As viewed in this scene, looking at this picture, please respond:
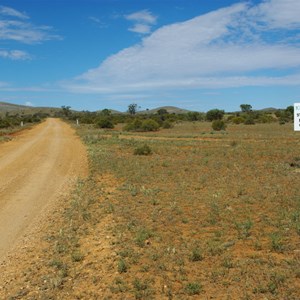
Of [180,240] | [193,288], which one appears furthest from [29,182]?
[193,288]

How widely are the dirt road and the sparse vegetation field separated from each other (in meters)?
0.89

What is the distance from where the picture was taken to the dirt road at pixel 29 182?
9984mm

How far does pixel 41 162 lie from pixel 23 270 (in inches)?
575

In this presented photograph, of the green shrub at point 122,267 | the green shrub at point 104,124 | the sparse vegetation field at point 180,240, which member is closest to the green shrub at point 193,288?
the sparse vegetation field at point 180,240

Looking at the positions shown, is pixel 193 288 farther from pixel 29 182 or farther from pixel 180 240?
pixel 29 182

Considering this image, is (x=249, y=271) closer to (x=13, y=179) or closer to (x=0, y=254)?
(x=0, y=254)

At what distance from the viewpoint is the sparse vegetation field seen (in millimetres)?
6391

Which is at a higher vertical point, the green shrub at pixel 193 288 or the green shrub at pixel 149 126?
the green shrub at pixel 149 126

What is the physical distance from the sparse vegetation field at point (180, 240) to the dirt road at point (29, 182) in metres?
0.89

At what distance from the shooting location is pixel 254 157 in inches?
920

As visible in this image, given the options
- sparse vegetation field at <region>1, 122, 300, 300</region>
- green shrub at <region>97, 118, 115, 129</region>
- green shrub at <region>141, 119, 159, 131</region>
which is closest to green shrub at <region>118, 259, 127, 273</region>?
sparse vegetation field at <region>1, 122, 300, 300</region>

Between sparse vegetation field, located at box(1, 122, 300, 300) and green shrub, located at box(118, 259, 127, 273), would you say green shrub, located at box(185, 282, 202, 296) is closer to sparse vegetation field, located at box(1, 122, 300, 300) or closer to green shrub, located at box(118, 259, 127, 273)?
sparse vegetation field, located at box(1, 122, 300, 300)

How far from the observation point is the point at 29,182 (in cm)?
1563

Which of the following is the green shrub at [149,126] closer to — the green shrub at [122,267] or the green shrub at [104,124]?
the green shrub at [104,124]
